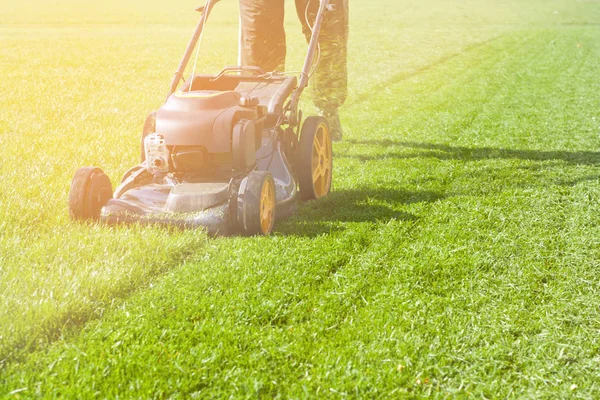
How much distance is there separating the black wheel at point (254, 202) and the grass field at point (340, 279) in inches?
3.0

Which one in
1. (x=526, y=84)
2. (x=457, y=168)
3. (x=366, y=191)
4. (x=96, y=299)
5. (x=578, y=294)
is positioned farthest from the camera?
(x=526, y=84)

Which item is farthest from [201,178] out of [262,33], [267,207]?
[262,33]

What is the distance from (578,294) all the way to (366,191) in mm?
1942

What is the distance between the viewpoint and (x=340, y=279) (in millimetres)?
3676

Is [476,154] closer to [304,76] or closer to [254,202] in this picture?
[304,76]

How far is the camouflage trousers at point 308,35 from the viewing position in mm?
5559

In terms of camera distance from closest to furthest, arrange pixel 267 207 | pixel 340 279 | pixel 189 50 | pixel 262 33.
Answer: pixel 340 279
pixel 267 207
pixel 189 50
pixel 262 33

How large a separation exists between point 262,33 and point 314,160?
3.89 ft

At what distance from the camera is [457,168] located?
622cm

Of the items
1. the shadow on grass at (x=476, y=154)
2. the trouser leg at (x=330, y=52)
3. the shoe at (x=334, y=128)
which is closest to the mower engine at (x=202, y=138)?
the trouser leg at (x=330, y=52)

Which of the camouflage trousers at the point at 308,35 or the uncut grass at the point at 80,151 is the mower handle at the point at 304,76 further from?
the uncut grass at the point at 80,151

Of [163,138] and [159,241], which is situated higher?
[163,138]

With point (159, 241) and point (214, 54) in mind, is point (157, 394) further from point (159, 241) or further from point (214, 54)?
point (214, 54)

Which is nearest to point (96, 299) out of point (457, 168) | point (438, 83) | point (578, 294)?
point (578, 294)
